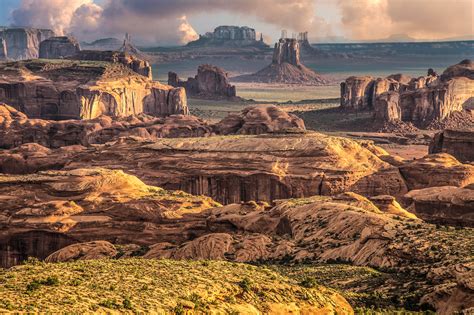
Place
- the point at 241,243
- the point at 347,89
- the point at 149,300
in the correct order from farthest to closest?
the point at 347,89 → the point at 241,243 → the point at 149,300

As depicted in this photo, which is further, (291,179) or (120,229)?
(291,179)

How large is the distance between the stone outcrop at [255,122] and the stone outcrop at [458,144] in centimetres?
1844

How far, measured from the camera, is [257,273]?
34219 mm

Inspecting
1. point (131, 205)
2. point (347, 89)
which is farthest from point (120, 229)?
point (347, 89)

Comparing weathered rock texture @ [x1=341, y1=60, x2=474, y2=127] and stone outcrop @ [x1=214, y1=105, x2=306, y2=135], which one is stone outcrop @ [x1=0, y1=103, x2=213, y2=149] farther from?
weathered rock texture @ [x1=341, y1=60, x2=474, y2=127]

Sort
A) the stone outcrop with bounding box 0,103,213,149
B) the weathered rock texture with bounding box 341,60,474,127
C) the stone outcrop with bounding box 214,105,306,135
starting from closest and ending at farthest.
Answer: the stone outcrop with bounding box 214,105,306,135, the stone outcrop with bounding box 0,103,213,149, the weathered rock texture with bounding box 341,60,474,127

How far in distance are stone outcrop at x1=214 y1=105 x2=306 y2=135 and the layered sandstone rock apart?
42.1 metres

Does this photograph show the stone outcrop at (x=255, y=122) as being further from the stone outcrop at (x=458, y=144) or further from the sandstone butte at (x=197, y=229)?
the sandstone butte at (x=197, y=229)

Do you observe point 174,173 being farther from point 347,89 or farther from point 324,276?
point 347,89

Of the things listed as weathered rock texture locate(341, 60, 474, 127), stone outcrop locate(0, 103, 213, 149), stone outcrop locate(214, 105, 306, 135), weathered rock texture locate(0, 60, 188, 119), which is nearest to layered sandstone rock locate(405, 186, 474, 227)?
stone outcrop locate(214, 105, 306, 135)

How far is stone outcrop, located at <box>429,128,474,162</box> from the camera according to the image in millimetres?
98500

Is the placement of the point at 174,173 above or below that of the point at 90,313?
below

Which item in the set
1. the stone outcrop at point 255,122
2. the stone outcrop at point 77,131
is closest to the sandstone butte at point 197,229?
the stone outcrop at point 255,122

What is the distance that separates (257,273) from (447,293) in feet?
26.7
